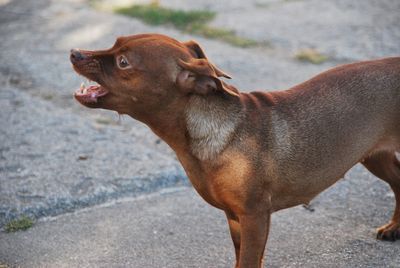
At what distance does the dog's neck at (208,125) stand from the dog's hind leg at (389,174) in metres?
1.27

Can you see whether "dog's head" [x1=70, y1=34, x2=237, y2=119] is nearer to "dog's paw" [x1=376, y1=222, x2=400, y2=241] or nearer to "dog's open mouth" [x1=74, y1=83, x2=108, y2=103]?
"dog's open mouth" [x1=74, y1=83, x2=108, y2=103]

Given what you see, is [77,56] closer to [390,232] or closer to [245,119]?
[245,119]

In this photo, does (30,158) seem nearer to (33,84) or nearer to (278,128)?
(33,84)

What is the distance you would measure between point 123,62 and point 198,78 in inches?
17.0

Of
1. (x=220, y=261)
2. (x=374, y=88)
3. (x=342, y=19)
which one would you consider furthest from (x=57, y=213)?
(x=342, y=19)

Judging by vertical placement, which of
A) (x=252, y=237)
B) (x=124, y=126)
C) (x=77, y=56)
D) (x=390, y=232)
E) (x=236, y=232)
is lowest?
(x=124, y=126)

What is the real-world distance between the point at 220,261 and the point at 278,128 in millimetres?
1041

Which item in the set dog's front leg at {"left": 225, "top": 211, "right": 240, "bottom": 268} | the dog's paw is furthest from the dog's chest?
the dog's paw

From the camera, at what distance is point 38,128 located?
6.01m

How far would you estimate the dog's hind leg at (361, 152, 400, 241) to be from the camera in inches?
172

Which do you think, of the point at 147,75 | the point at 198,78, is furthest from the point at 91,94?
the point at 198,78

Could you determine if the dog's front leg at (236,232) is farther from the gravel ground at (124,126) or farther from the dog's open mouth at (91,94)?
the dog's open mouth at (91,94)

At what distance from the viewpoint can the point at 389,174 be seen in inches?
175

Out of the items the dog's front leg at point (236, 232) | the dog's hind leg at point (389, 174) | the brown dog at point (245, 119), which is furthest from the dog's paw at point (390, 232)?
the dog's front leg at point (236, 232)
